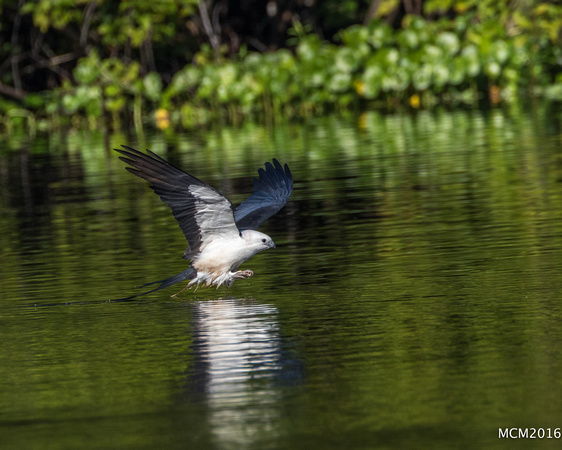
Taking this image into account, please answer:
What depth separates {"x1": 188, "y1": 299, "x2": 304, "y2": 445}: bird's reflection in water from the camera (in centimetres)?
429

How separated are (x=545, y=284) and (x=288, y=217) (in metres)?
4.02

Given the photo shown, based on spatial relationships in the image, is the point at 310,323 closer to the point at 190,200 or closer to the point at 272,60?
the point at 190,200

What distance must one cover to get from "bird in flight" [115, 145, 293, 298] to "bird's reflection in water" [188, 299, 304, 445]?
309mm

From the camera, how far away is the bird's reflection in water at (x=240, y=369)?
4.29 m

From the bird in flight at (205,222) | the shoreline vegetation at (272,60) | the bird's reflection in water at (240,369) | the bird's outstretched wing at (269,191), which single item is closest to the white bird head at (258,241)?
the bird in flight at (205,222)

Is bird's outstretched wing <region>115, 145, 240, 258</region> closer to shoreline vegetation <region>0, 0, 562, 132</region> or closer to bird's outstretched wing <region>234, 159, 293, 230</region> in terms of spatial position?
bird's outstretched wing <region>234, 159, 293, 230</region>

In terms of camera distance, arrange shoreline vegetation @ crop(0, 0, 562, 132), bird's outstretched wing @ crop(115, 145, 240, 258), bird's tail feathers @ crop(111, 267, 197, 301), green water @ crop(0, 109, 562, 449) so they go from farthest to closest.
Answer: shoreline vegetation @ crop(0, 0, 562, 132), bird's tail feathers @ crop(111, 267, 197, 301), bird's outstretched wing @ crop(115, 145, 240, 258), green water @ crop(0, 109, 562, 449)

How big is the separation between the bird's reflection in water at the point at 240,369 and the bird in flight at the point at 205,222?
1.01 ft

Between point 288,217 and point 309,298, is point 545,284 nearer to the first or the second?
point 309,298

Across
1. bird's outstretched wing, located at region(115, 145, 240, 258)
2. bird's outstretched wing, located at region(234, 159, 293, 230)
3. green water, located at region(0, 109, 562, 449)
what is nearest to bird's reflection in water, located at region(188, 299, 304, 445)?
green water, located at region(0, 109, 562, 449)

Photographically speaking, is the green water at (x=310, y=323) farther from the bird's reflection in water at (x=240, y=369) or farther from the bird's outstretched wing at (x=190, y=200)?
the bird's outstretched wing at (x=190, y=200)

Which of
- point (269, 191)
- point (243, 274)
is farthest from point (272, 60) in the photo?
point (243, 274)

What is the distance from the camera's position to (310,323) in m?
5.84

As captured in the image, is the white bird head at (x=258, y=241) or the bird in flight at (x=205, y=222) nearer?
the bird in flight at (x=205, y=222)
